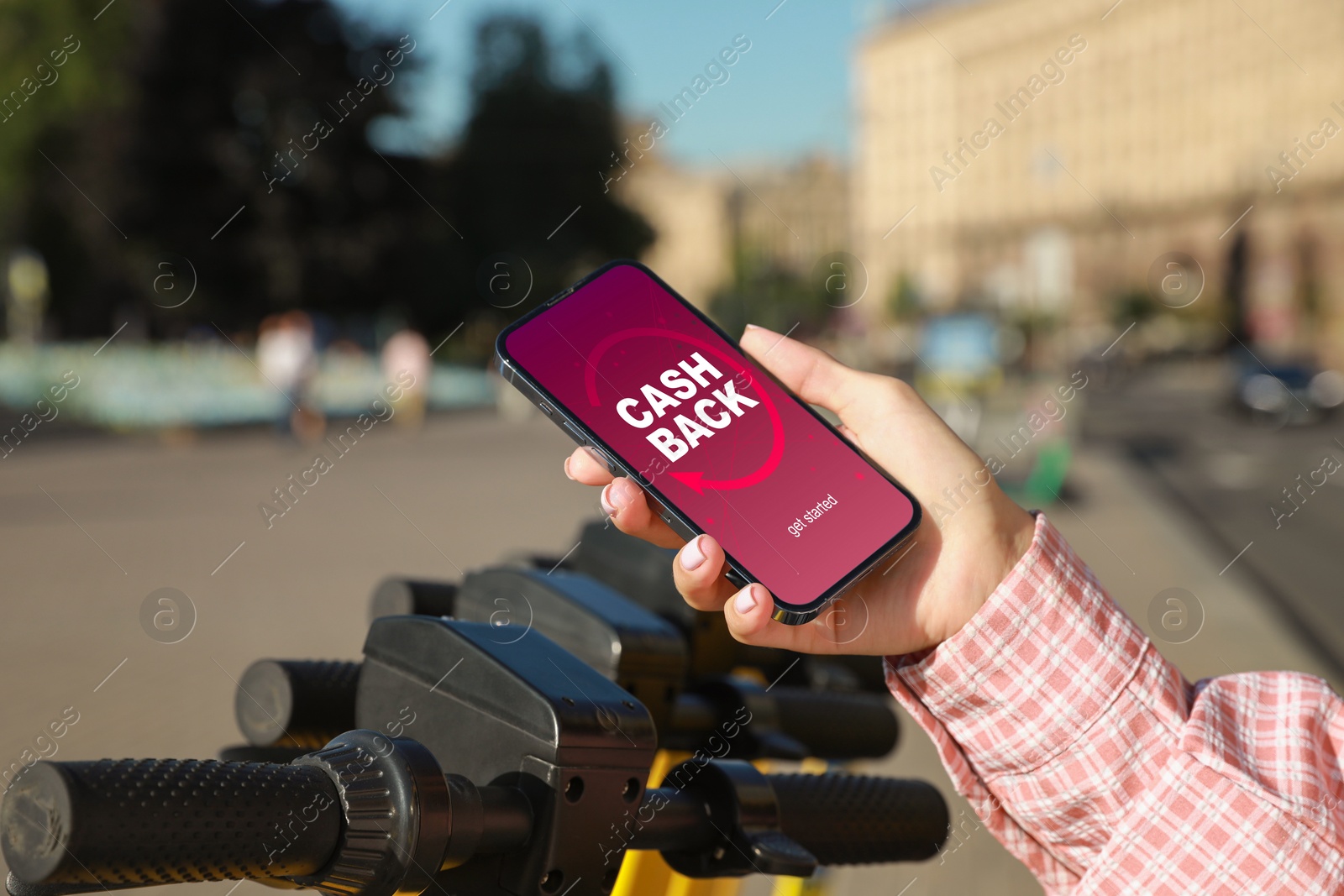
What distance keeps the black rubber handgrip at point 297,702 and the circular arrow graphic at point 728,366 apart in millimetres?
452

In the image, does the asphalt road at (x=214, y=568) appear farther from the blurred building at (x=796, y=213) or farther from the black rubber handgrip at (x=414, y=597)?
the blurred building at (x=796, y=213)

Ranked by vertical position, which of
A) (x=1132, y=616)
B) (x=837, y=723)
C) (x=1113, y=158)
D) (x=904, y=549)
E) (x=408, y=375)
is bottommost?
(x=1113, y=158)

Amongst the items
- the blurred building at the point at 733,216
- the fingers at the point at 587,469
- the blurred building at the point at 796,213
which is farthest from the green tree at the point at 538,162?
the fingers at the point at 587,469

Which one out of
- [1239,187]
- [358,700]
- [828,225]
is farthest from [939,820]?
[828,225]

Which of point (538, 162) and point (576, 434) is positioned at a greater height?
point (576, 434)

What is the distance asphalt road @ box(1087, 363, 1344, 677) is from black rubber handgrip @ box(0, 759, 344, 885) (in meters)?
7.22

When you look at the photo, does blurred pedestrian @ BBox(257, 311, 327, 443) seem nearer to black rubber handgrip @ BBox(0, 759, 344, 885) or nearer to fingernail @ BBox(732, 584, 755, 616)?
fingernail @ BBox(732, 584, 755, 616)

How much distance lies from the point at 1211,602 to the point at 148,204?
2588 centimetres

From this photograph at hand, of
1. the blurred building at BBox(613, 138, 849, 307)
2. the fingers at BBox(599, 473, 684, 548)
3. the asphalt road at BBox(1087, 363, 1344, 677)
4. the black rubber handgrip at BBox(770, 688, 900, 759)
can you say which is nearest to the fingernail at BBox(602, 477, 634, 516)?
the fingers at BBox(599, 473, 684, 548)

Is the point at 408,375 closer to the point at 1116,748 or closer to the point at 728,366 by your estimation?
the point at 728,366

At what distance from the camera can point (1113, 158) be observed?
80438mm

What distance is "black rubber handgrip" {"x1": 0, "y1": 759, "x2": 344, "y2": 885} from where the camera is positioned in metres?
0.90

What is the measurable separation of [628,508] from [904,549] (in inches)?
12.7

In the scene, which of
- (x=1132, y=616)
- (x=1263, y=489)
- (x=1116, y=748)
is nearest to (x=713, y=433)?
(x=1116, y=748)
